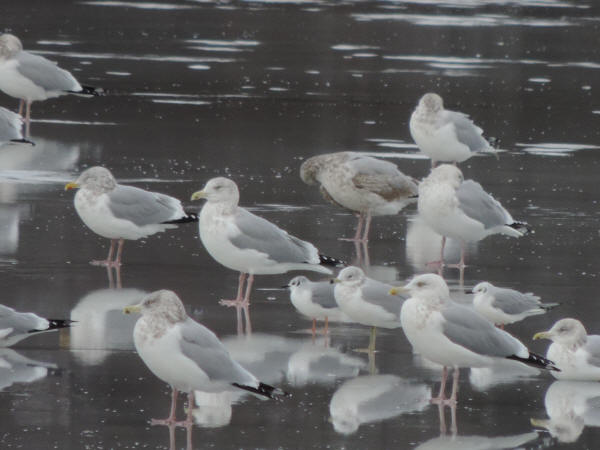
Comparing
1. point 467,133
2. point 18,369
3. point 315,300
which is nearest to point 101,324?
point 18,369

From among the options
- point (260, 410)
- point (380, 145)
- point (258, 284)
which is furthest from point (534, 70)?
point (260, 410)

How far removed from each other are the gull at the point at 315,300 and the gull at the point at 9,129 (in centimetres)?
611

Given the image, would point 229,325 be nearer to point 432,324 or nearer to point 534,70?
point 432,324

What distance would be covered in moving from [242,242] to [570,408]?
3.00 meters

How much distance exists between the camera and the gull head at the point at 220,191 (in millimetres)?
9766

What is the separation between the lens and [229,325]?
920 centimetres

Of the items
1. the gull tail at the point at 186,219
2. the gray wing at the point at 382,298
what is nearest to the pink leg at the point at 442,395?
the gray wing at the point at 382,298

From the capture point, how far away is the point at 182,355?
279 inches

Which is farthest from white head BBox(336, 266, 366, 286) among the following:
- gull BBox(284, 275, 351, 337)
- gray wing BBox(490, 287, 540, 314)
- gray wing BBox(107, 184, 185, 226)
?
gray wing BBox(107, 184, 185, 226)

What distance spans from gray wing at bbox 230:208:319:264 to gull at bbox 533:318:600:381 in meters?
2.28

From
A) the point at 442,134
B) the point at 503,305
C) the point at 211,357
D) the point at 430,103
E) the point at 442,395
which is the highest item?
the point at 430,103

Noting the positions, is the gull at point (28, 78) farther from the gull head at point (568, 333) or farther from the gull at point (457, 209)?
the gull head at point (568, 333)

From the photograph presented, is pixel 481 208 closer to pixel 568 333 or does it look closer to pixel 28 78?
pixel 568 333

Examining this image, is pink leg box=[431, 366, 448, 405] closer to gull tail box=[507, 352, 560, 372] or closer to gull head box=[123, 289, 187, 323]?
gull tail box=[507, 352, 560, 372]
